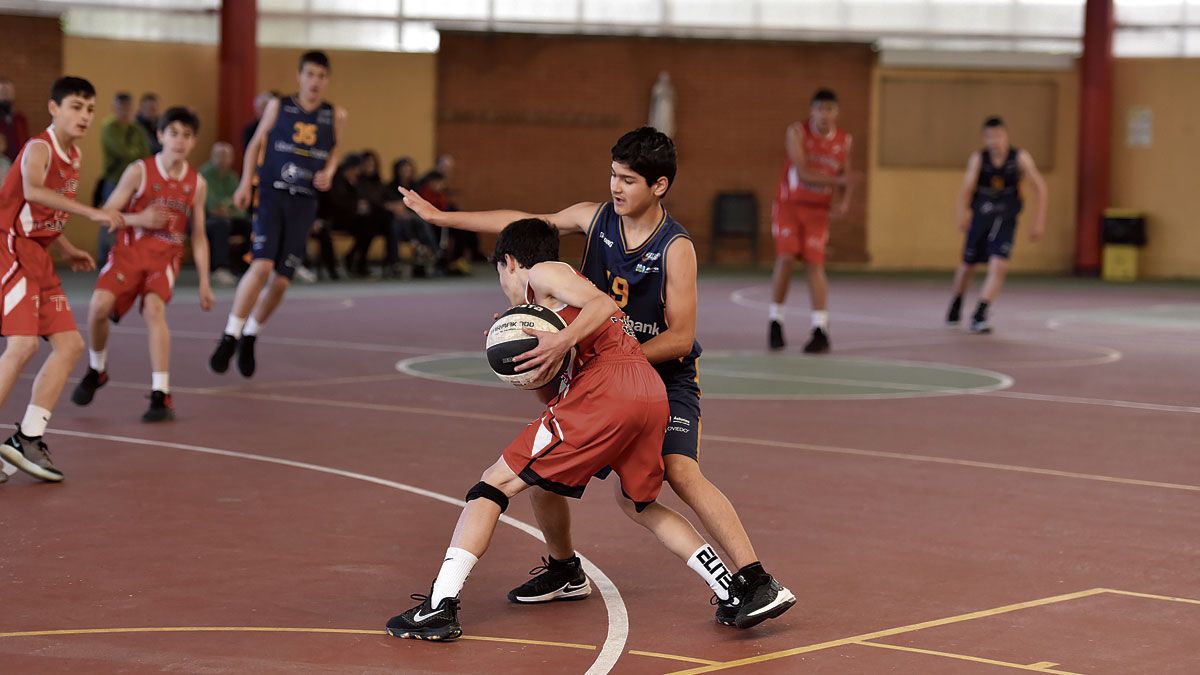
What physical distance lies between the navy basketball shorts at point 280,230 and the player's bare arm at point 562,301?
6180 millimetres

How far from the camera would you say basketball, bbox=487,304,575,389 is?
4.71m

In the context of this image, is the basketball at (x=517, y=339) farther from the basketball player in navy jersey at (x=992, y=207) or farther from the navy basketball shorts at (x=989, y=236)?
the navy basketball shorts at (x=989, y=236)

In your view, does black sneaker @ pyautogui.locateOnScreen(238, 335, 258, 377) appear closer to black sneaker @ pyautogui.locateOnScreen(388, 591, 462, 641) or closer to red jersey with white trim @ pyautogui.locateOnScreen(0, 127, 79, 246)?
red jersey with white trim @ pyautogui.locateOnScreen(0, 127, 79, 246)

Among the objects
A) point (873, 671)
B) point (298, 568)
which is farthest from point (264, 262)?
point (873, 671)

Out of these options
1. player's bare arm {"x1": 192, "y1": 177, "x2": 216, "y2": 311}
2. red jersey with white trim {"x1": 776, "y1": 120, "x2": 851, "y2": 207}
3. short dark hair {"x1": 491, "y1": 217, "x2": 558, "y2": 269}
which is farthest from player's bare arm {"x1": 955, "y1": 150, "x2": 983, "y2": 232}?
short dark hair {"x1": 491, "y1": 217, "x2": 558, "y2": 269}

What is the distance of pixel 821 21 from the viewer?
25984mm

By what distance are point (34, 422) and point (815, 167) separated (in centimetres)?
772

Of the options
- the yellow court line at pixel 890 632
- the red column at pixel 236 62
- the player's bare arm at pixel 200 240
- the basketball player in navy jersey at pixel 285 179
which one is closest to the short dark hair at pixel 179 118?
the player's bare arm at pixel 200 240

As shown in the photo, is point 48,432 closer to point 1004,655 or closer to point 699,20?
point 1004,655

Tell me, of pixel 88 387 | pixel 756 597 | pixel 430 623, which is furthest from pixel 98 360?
pixel 756 597

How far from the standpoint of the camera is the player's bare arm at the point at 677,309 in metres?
5.09

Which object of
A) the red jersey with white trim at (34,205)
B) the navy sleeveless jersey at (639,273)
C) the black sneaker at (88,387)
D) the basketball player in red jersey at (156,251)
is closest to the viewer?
the navy sleeveless jersey at (639,273)

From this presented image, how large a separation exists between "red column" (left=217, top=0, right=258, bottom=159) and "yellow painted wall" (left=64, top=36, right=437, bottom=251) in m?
0.34

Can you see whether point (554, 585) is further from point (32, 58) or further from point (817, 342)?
point (32, 58)
